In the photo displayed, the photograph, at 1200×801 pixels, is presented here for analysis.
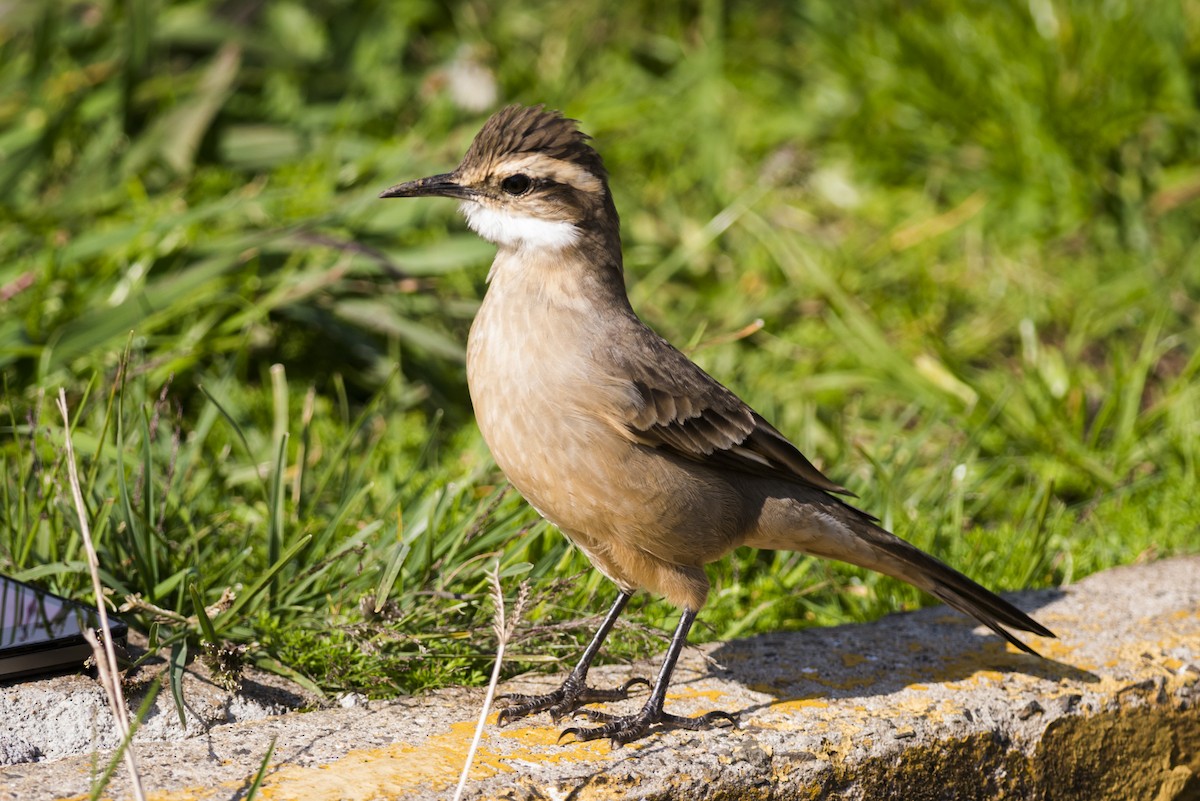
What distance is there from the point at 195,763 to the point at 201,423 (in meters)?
1.94

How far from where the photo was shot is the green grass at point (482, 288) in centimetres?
438

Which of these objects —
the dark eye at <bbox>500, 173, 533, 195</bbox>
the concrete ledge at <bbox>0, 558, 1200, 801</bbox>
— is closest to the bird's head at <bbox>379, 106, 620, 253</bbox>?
the dark eye at <bbox>500, 173, 533, 195</bbox>

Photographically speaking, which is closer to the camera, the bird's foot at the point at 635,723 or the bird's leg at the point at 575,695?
the bird's foot at the point at 635,723

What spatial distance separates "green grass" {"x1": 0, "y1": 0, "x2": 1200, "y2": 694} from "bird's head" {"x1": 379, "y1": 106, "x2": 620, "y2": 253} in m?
1.01

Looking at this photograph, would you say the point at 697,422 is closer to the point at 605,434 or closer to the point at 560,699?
the point at 605,434

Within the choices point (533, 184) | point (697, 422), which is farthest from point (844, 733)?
point (533, 184)

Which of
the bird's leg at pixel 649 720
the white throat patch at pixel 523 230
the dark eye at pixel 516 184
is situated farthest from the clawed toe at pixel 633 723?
the dark eye at pixel 516 184

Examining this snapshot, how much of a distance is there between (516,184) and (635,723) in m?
1.74

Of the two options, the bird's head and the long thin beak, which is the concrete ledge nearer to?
the bird's head

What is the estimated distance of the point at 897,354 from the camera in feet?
21.9

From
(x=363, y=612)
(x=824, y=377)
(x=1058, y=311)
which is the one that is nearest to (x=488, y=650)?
(x=363, y=612)

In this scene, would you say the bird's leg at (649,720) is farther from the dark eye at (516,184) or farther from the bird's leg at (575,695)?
the dark eye at (516,184)

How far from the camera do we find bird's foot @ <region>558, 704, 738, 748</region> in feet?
12.1

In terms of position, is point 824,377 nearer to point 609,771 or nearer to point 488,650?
point 488,650
